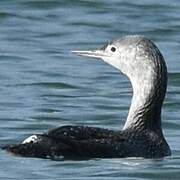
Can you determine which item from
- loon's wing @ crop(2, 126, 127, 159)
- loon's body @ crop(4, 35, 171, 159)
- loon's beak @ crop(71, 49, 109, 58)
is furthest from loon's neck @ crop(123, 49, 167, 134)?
loon's wing @ crop(2, 126, 127, 159)

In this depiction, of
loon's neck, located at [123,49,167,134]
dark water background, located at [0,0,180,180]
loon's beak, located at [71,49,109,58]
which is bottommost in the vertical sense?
dark water background, located at [0,0,180,180]

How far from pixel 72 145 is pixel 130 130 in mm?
1145

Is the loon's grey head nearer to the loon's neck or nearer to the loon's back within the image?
the loon's neck

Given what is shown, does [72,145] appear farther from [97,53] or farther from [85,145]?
[97,53]

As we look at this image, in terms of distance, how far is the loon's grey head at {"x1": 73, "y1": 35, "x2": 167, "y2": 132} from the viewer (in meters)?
14.8

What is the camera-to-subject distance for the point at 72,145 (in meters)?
13.6

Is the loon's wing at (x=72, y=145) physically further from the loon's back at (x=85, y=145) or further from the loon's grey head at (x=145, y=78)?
the loon's grey head at (x=145, y=78)

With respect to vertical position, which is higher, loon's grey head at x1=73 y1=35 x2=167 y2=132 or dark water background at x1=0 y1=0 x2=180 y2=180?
loon's grey head at x1=73 y1=35 x2=167 y2=132

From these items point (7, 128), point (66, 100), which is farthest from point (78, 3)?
point (7, 128)

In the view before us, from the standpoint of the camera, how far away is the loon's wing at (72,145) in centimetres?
1355

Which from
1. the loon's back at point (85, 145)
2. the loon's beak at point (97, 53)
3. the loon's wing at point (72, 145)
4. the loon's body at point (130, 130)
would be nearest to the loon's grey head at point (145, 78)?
Answer: the loon's body at point (130, 130)

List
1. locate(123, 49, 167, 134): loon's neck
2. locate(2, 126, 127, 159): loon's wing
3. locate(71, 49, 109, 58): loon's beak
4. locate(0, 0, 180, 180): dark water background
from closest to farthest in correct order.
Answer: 1. locate(2, 126, 127, 159): loon's wing
2. locate(0, 0, 180, 180): dark water background
3. locate(123, 49, 167, 134): loon's neck
4. locate(71, 49, 109, 58): loon's beak

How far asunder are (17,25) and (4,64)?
2.85m

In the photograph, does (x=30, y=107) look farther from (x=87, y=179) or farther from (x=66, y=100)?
(x=87, y=179)
